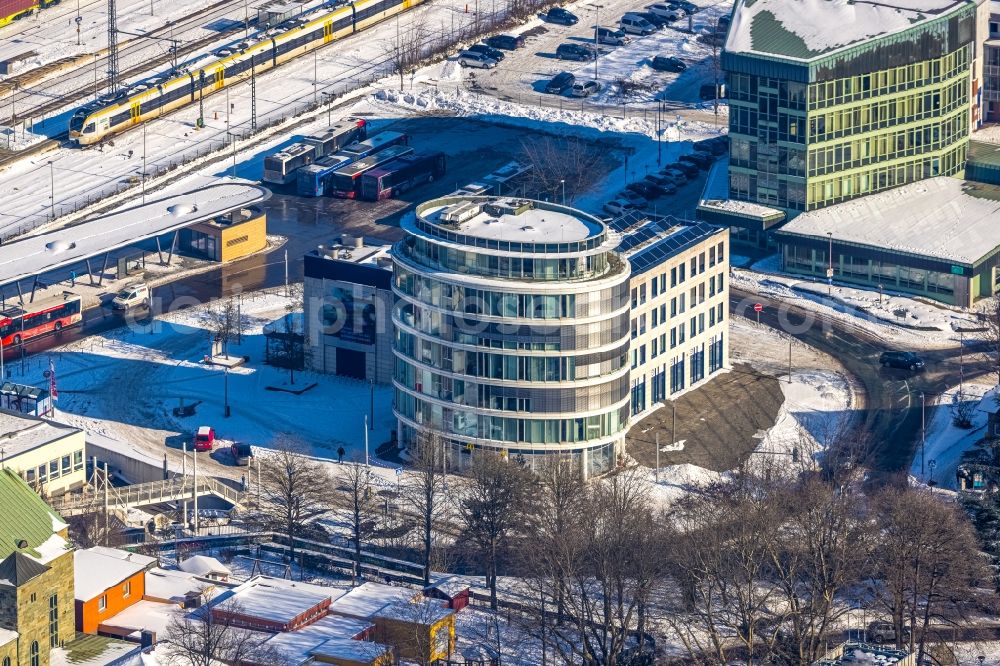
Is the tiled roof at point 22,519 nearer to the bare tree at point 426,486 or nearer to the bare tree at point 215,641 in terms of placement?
the bare tree at point 215,641

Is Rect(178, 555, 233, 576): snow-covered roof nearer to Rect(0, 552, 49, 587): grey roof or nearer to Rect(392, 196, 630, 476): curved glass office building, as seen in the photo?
Rect(0, 552, 49, 587): grey roof

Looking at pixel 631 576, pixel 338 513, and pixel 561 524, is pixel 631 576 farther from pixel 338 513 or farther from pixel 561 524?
pixel 338 513

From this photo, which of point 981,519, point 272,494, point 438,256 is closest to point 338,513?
point 272,494

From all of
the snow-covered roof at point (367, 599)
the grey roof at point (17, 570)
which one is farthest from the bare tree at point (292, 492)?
the grey roof at point (17, 570)

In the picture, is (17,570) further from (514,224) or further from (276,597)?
(514,224)

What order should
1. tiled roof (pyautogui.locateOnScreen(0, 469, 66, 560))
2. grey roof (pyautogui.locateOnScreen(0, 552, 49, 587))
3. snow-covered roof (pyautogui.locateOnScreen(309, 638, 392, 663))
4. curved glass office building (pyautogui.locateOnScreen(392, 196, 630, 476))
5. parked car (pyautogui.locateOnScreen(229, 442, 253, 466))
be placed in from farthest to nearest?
1. parked car (pyautogui.locateOnScreen(229, 442, 253, 466))
2. curved glass office building (pyautogui.locateOnScreen(392, 196, 630, 476))
3. tiled roof (pyautogui.locateOnScreen(0, 469, 66, 560))
4. snow-covered roof (pyautogui.locateOnScreen(309, 638, 392, 663))
5. grey roof (pyautogui.locateOnScreen(0, 552, 49, 587))

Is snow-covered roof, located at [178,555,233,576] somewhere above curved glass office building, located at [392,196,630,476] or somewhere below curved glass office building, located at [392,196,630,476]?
below

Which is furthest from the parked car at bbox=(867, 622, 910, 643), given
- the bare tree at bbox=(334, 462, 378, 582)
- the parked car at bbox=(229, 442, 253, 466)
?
the parked car at bbox=(229, 442, 253, 466)
